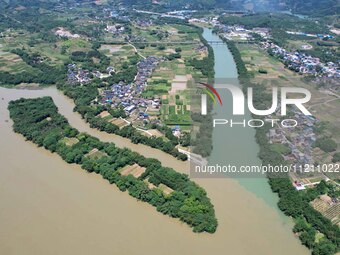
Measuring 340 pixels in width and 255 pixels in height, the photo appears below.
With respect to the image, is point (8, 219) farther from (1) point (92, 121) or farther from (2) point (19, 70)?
(2) point (19, 70)

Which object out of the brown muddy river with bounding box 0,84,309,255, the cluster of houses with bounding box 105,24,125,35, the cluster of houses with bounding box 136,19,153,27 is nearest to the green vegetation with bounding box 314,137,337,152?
the brown muddy river with bounding box 0,84,309,255

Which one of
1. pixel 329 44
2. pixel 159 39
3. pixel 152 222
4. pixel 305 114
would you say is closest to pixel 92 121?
pixel 152 222

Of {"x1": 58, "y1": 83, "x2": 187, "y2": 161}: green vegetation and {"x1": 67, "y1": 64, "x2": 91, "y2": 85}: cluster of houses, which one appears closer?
{"x1": 58, "y1": 83, "x2": 187, "y2": 161}: green vegetation

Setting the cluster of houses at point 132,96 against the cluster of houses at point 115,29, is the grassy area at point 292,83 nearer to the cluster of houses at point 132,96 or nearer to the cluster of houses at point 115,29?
the cluster of houses at point 132,96

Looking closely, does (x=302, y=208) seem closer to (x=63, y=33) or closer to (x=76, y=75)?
(x=76, y=75)

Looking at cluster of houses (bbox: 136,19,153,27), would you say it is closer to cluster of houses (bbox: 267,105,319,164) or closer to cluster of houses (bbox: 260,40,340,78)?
cluster of houses (bbox: 260,40,340,78)
